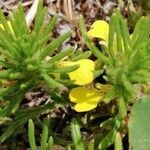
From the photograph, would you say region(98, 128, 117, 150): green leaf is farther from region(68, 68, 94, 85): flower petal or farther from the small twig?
the small twig

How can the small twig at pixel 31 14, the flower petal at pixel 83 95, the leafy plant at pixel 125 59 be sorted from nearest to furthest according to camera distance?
the leafy plant at pixel 125 59, the flower petal at pixel 83 95, the small twig at pixel 31 14

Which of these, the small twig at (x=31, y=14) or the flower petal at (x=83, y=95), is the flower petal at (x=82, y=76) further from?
the small twig at (x=31, y=14)

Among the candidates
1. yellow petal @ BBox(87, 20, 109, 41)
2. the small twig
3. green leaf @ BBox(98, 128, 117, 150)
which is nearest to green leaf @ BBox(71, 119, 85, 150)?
green leaf @ BBox(98, 128, 117, 150)

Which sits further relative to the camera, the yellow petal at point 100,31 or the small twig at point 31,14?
the small twig at point 31,14

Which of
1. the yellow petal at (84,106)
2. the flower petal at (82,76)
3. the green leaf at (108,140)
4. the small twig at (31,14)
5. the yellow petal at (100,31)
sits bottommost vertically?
the green leaf at (108,140)

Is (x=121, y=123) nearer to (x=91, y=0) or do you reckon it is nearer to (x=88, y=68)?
(x=88, y=68)

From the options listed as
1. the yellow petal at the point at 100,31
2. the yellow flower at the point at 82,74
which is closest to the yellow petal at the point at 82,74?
the yellow flower at the point at 82,74
